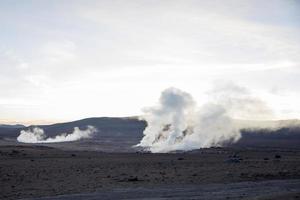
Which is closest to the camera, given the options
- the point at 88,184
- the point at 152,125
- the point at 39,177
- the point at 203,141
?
the point at 88,184

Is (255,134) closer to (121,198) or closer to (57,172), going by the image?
(57,172)

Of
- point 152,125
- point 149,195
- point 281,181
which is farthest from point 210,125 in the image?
point 149,195

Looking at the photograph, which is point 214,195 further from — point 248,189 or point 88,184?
A: point 88,184

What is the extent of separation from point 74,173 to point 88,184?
799cm

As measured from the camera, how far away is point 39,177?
36156mm

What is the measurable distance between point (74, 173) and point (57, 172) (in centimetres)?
195

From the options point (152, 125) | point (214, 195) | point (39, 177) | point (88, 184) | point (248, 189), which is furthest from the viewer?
point (152, 125)

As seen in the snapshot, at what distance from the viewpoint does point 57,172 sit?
1577 inches

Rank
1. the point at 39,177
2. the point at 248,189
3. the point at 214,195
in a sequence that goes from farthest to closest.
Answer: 1. the point at 39,177
2. the point at 248,189
3. the point at 214,195

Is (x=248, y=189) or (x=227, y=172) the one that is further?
(x=227, y=172)

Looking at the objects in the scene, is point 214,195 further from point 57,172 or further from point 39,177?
point 57,172

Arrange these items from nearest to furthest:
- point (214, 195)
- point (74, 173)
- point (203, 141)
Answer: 1. point (214, 195)
2. point (74, 173)
3. point (203, 141)

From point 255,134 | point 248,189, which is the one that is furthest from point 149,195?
point 255,134

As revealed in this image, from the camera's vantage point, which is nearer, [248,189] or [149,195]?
[149,195]
